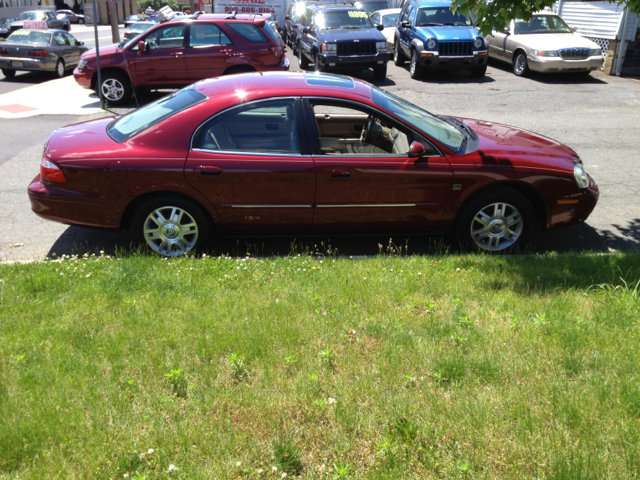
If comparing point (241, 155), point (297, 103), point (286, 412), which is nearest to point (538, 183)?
point (297, 103)

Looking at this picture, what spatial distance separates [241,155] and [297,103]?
2.32ft

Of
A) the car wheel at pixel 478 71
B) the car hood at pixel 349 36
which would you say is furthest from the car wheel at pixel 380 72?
the car wheel at pixel 478 71

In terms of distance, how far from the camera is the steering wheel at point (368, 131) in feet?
21.2

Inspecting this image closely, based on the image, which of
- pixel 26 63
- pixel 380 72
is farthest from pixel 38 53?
pixel 380 72

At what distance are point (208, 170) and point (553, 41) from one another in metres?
14.5

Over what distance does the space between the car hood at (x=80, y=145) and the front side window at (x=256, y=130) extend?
853 mm

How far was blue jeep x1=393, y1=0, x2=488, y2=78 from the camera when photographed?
54.5 ft

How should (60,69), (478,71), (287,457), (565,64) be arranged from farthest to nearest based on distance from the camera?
(60,69)
(478,71)
(565,64)
(287,457)

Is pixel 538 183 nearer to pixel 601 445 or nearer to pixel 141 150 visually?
pixel 601 445

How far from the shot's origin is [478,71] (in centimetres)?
1739

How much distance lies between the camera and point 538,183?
582 cm

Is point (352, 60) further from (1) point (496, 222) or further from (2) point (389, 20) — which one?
(1) point (496, 222)

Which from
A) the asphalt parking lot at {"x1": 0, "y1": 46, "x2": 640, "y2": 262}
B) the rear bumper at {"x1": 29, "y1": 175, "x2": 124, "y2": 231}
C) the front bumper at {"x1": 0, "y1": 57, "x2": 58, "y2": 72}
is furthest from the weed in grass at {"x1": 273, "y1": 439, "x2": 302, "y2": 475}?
the front bumper at {"x1": 0, "y1": 57, "x2": 58, "y2": 72}

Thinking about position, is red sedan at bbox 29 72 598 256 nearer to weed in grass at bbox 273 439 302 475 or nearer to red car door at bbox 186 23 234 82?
weed in grass at bbox 273 439 302 475
